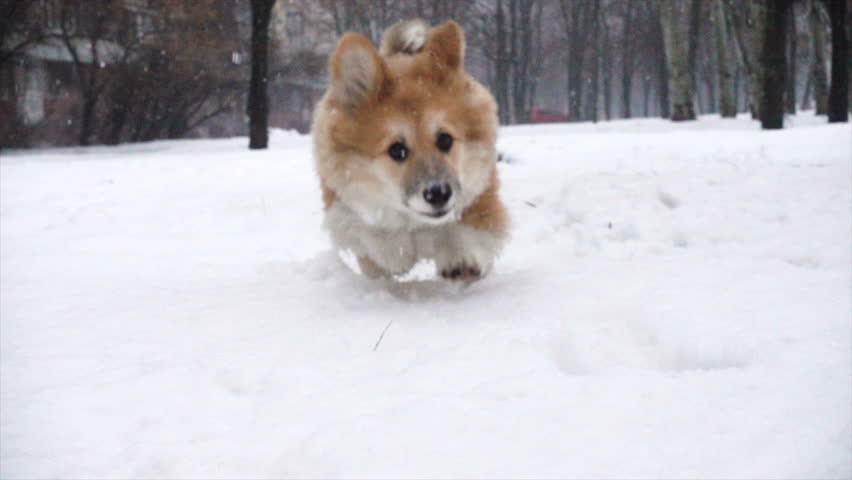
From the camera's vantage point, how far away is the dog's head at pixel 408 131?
3088mm

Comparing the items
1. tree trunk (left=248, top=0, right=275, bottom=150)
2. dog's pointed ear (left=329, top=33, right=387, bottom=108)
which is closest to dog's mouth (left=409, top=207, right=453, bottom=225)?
dog's pointed ear (left=329, top=33, right=387, bottom=108)

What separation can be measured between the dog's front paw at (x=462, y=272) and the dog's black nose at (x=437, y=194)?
527mm

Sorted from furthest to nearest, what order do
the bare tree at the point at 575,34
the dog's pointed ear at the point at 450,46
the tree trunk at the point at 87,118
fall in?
the bare tree at the point at 575,34
the tree trunk at the point at 87,118
the dog's pointed ear at the point at 450,46

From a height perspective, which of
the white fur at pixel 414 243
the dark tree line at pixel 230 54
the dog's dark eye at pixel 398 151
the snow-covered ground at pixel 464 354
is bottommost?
the snow-covered ground at pixel 464 354

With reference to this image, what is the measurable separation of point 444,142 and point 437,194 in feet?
1.33

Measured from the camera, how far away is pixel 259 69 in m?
13.9

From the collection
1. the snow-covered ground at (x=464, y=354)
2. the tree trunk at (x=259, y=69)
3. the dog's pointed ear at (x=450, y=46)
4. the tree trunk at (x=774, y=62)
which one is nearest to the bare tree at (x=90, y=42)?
the tree trunk at (x=259, y=69)

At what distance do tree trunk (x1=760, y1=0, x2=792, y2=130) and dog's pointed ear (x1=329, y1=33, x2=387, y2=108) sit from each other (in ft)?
34.6

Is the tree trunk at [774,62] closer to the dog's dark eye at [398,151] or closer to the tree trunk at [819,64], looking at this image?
the tree trunk at [819,64]

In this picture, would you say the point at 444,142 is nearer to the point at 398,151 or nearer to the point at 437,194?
the point at 398,151

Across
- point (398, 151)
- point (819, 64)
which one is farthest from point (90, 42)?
point (819, 64)

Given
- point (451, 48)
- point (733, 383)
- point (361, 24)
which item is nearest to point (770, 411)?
point (733, 383)

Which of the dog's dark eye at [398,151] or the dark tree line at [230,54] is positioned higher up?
the dark tree line at [230,54]

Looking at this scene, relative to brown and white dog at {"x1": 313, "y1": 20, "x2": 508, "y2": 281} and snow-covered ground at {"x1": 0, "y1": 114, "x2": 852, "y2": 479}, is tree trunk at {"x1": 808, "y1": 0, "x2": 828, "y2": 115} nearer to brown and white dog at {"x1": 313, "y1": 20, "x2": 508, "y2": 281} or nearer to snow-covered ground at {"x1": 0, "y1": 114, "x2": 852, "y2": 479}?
snow-covered ground at {"x1": 0, "y1": 114, "x2": 852, "y2": 479}
